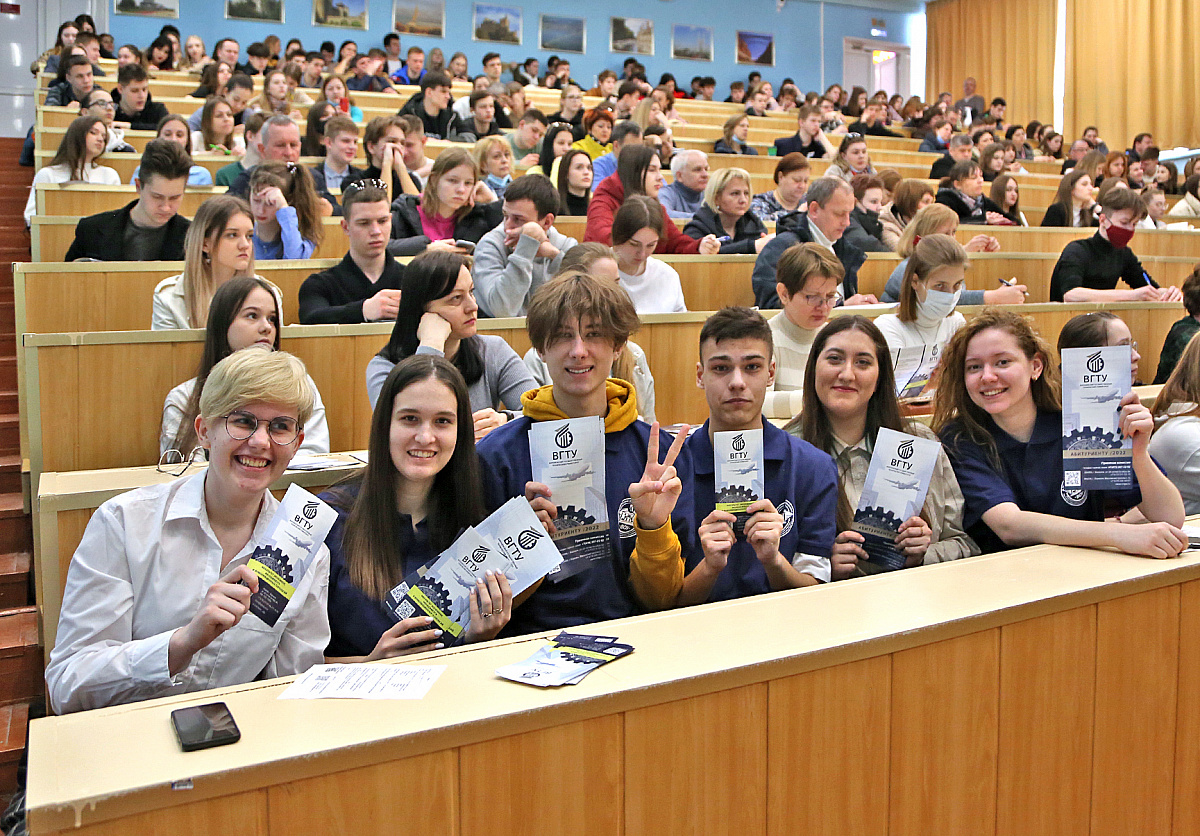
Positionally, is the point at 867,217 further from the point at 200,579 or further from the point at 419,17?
the point at 419,17

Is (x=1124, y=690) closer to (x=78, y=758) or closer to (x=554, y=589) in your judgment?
(x=554, y=589)

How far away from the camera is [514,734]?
1144 millimetres

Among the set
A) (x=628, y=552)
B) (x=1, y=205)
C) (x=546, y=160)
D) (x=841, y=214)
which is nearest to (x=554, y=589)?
(x=628, y=552)

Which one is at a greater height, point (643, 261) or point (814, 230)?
point (814, 230)

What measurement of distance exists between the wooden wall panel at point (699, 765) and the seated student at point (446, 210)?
2.92 metres

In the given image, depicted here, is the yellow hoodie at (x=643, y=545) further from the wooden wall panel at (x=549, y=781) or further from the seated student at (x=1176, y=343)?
the seated student at (x=1176, y=343)

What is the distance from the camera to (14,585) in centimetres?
285

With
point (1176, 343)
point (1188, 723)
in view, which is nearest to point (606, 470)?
point (1188, 723)

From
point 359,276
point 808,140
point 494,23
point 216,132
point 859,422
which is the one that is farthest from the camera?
point 494,23

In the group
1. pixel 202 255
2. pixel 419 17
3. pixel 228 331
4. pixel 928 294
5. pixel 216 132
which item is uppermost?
pixel 419 17

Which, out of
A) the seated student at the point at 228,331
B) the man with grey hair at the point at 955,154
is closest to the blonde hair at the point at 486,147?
the seated student at the point at 228,331

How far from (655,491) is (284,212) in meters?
2.54

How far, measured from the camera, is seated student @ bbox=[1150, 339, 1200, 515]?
2.35m

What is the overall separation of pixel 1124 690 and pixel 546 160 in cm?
469
